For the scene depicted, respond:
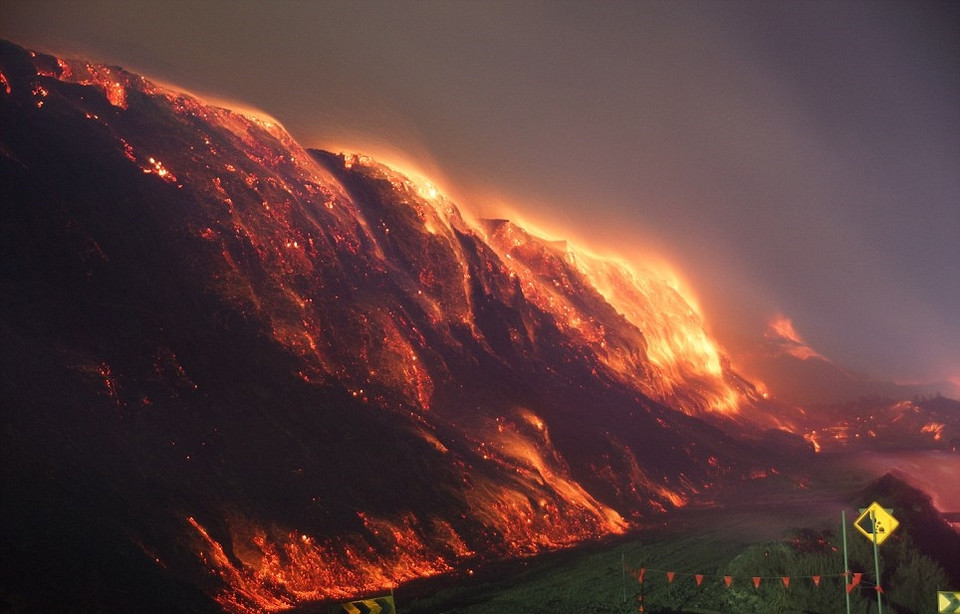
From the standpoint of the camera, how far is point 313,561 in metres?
25.8

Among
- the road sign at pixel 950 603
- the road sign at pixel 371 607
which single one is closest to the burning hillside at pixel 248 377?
the road sign at pixel 371 607

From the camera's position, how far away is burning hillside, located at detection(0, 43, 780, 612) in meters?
24.0

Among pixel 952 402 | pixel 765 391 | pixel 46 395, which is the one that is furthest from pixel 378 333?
pixel 952 402

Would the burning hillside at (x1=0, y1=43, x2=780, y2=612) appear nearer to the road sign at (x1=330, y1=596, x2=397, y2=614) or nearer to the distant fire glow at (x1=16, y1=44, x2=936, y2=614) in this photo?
the distant fire glow at (x1=16, y1=44, x2=936, y2=614)

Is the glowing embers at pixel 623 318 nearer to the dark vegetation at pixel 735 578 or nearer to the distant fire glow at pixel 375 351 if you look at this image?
the distant fire glow at pixel 375 351

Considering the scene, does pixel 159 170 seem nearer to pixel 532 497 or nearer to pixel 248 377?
pixel 248 377

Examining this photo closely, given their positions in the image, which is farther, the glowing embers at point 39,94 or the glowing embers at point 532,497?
the glowing embers at point 39,94

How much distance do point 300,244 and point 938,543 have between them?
39.8 metres

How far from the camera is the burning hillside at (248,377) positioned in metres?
24.0

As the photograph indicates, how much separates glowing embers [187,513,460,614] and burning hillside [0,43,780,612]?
107 millimetres

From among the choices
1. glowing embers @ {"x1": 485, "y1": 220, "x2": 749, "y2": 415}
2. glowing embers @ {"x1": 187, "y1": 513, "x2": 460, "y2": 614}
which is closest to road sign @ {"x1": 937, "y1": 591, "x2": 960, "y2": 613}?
glowing embers @ {"x1": 187, "y1": 513, "x2": 460, "y2": 614}

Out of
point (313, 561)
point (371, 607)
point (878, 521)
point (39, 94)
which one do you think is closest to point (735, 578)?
point (878, 521)

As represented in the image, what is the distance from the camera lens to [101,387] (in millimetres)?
27094

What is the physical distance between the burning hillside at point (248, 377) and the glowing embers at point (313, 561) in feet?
0.35
